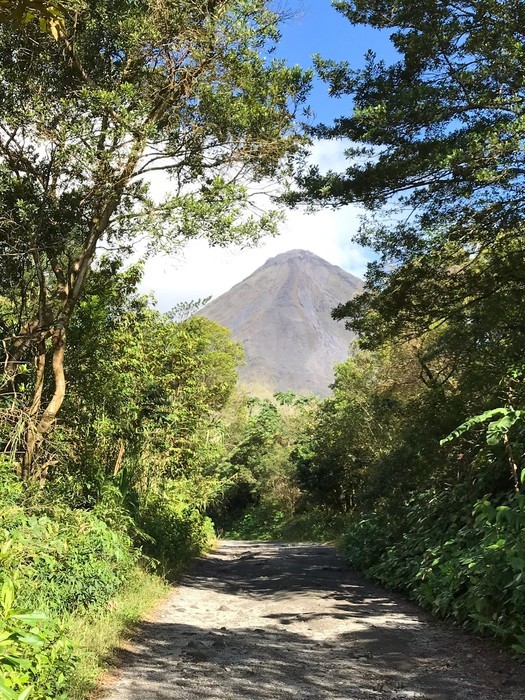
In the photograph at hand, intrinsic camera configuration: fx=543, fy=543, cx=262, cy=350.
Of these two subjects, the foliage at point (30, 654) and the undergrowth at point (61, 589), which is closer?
the foliage at point (30, 654)

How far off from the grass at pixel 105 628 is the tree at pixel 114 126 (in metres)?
2.09

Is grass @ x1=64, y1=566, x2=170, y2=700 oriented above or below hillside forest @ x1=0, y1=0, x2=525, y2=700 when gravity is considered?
below

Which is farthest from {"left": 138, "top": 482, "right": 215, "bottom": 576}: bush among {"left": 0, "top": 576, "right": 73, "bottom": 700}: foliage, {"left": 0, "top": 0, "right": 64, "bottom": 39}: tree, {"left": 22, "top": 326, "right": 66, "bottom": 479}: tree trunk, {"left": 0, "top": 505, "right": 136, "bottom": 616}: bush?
{"left": 0, "top": 0, "right": 64, "bottom": 39}: tree

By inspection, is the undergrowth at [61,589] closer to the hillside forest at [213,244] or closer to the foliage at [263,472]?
the hillside forest at [213,244]

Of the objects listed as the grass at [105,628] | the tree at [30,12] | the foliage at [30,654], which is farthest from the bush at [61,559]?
the tree at [30,12]

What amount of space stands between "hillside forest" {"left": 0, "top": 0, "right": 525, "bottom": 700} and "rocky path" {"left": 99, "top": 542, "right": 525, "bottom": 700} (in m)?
0.34

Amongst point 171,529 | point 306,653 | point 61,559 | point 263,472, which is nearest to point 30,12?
point 61,559

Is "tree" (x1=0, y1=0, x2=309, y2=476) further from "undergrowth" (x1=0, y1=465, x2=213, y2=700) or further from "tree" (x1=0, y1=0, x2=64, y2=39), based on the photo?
"tree" (x1=0, y1=0, x2=64, y2=39)

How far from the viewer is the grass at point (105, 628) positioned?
3932mm

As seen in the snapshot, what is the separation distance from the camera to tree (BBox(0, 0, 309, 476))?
20.8 ft

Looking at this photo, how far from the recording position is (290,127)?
7934 millimetres

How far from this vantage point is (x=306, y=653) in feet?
16.8

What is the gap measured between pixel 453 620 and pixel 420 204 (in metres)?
5.80

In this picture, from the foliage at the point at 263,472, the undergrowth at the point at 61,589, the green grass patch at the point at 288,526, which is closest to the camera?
the undergrowth at the point at 61,589
